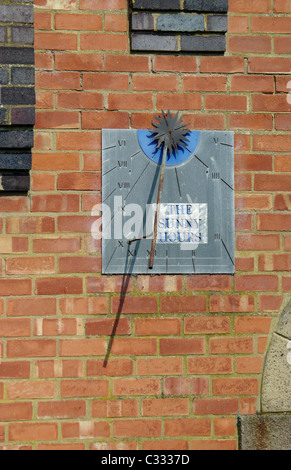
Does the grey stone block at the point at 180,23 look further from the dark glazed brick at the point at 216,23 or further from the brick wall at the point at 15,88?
the brick wall at the point at 15,88

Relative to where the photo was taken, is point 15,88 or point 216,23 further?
point 216,23

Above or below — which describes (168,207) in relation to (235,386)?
above

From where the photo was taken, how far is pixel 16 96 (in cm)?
295

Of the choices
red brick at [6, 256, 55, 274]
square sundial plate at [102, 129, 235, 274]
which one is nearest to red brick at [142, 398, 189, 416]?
square sundial plate at [102, 129, 235, 274]

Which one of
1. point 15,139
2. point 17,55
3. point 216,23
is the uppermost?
point 216,23

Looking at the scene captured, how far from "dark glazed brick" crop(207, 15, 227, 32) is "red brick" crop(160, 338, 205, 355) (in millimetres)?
1515

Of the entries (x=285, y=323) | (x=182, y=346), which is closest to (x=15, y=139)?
(x=182, y=346)

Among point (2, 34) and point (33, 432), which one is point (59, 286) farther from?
point (2, 34)

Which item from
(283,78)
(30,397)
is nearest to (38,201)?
(30,397)

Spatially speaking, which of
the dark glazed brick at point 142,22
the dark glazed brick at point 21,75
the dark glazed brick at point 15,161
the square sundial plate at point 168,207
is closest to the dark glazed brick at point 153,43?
the dark glazed brick at point 142,22

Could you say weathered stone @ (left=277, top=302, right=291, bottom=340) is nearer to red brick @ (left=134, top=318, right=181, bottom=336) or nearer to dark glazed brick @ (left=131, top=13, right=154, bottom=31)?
red brick @ (left=134, top=318, right=181, bottom=336)

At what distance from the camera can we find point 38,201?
3.03m

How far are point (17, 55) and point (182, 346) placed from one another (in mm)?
1573

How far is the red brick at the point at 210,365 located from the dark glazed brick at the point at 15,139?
1284 millimetres
